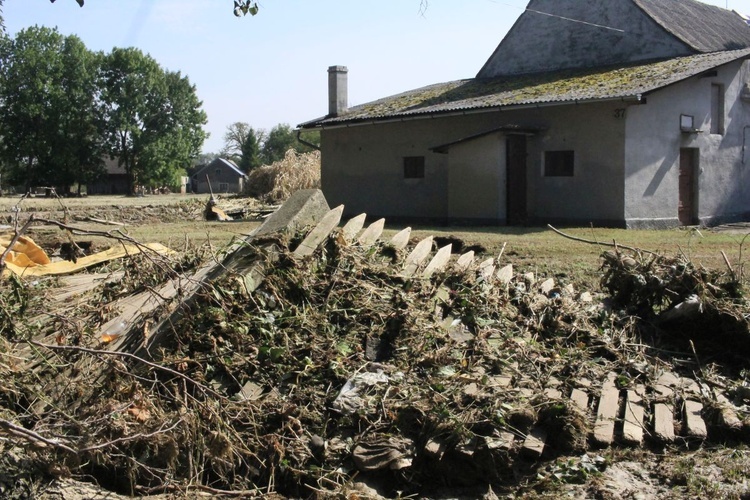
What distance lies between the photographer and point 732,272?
6.82 m

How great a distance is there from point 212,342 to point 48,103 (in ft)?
222

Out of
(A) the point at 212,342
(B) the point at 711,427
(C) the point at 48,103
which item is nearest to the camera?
(A) the point at 212,342

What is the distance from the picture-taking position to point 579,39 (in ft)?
77.4

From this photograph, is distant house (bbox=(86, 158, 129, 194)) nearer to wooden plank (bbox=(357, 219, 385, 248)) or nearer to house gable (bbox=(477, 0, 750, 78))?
house gable (bbox=(477, 0, 750, 78))

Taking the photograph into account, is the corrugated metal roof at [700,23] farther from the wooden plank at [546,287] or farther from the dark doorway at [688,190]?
the wooden plank at [546,287]

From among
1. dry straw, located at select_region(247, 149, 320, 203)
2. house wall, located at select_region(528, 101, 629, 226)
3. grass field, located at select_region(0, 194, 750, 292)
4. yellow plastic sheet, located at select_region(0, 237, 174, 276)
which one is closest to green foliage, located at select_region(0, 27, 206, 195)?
dry straw, located at select_region(247, 149, 320, 203)

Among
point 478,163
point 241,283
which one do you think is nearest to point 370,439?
point 241,283

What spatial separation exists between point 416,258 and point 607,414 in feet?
6.85

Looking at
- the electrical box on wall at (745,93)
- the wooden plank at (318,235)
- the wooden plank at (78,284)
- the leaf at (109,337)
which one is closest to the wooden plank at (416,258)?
the wooden plank at (318,235)

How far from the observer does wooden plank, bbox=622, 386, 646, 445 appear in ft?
16.5

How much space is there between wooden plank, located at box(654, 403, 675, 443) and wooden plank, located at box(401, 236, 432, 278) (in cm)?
204

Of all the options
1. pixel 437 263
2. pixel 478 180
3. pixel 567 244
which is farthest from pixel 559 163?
pixel 437 263

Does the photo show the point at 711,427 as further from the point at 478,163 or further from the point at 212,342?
the point at 478,163

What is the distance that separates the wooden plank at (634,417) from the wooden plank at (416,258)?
186cm
